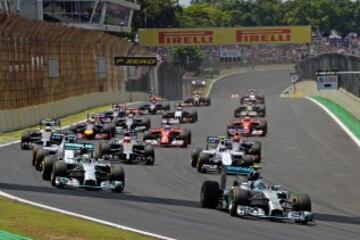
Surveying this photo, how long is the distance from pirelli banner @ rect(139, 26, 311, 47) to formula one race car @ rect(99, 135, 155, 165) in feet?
287

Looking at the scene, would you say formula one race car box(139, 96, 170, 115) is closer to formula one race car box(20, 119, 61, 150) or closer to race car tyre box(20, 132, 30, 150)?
formula one race car box(20, 119, 61, 150)

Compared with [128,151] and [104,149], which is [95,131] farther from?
[128,151]

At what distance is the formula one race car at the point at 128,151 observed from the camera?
2938 centimetres

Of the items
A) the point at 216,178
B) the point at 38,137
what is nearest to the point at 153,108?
the point at 38,137

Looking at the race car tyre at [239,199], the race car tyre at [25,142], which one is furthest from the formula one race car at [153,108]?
the race car tyre at [239,199]

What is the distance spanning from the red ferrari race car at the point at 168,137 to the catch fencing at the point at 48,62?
29.6 feet

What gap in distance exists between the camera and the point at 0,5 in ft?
326

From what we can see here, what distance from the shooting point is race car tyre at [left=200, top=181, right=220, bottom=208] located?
1984 cm

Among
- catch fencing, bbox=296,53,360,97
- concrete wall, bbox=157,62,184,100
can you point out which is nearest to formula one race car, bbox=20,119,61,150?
catch fencing, bbox=296,53,360,97

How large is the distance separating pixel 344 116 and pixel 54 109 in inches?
553

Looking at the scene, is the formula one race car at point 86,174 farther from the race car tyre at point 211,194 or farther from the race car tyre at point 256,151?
A: the race car tyre at point 256,151

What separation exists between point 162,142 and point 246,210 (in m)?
17.1

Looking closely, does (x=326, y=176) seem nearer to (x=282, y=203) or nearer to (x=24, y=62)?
(x=282, y=203)

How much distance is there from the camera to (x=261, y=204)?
1886cm
